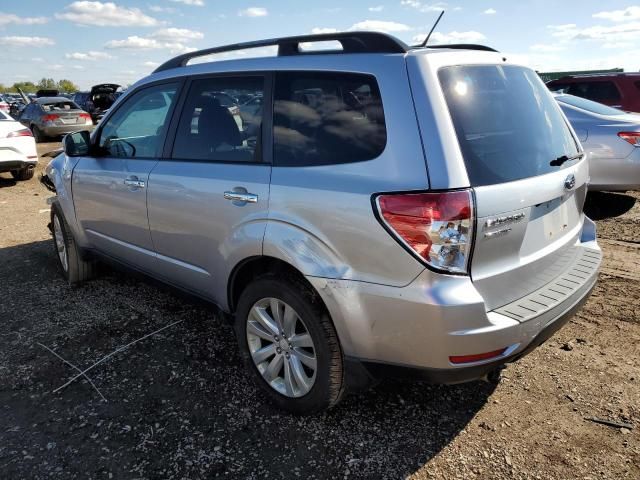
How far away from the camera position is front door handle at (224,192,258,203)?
2.64 metres

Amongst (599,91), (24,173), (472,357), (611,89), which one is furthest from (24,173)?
(611,89)

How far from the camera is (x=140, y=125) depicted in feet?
12.3

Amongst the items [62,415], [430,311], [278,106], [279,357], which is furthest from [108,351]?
[430,311]

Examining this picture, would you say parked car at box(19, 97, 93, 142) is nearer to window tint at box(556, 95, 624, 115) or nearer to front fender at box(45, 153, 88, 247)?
front fender at box(45, 153, 88, 247)

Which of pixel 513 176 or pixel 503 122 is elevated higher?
pixel 503 122

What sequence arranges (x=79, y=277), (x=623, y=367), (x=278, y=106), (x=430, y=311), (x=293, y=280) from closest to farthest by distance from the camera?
(x=430, y=311)
(x=293, y=280)
(x=278, y=106)
(x=623, y=367)
(x=79, y=277)

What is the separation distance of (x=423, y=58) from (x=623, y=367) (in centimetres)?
228

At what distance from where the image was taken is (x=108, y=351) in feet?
11.5

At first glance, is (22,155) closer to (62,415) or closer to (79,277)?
(79,277)

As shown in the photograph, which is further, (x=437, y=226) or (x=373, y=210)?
(x=373, y=210)

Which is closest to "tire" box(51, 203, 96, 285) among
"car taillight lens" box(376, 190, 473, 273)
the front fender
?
the front fender

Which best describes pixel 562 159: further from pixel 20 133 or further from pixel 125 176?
pixel 20 133

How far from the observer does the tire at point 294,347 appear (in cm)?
243

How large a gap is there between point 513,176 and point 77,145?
3388mm
